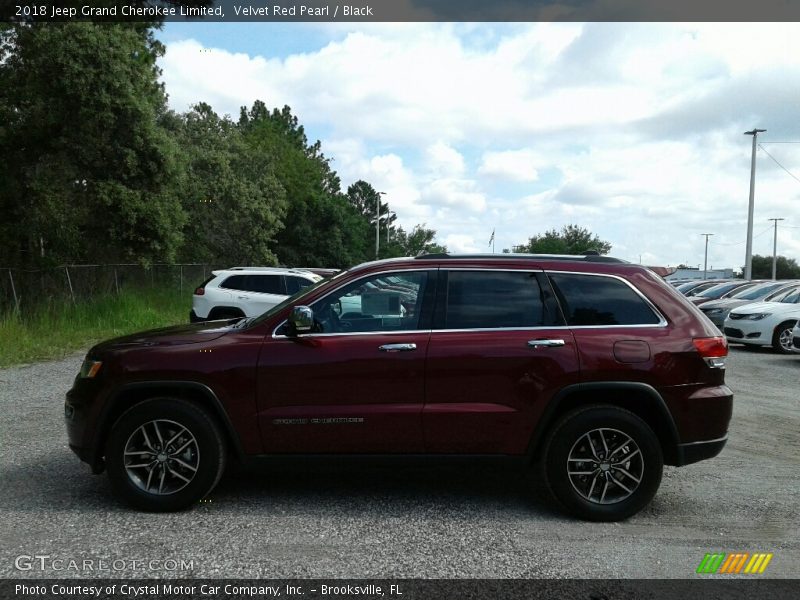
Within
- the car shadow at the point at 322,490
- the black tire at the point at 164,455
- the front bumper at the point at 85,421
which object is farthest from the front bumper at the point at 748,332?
the front bumper at the point at 85,421

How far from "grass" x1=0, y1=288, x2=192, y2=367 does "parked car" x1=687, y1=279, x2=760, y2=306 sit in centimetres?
1563

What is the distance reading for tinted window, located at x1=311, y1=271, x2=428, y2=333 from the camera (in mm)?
4926

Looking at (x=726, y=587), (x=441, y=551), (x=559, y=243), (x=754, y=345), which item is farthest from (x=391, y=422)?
(x=559, y=243)

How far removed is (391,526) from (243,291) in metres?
12.1

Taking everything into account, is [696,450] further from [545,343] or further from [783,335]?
[783,335]

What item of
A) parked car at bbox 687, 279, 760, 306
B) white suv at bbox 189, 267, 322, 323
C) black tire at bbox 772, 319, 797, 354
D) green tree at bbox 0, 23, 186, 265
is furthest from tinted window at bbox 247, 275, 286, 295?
parked car at bbox 687, 279, 760, 306

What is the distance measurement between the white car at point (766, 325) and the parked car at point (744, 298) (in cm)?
107

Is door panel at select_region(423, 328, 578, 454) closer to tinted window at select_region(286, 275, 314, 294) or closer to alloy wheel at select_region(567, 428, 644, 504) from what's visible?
alloy wheel at select_region(567, 428, 644, 504)

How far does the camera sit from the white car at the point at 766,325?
1532 cm

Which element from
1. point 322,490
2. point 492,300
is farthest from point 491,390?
point 322,490

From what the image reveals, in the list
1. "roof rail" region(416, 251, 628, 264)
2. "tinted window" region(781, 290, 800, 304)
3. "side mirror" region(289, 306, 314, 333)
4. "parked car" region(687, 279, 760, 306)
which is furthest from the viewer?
"parked car" region(687, 279, 760, 306)

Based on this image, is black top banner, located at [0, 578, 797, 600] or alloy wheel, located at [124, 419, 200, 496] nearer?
black top banner, located at [0, 578, 797, 600]

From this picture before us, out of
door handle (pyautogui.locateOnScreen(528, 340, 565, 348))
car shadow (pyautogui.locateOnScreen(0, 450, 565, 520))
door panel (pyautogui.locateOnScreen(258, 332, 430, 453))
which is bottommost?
car shadow (pyautogui.locateOnScreen(0, 450, 565, 520))

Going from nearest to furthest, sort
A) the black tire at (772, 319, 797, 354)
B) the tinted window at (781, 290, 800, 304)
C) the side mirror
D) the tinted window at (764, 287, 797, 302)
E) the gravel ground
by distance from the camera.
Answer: the gravel ground < the side mirror < the black tire at (772, 319, 797, 354) < the tinted window at (781, 290, 800, 304) < the tinted window at (764, 287, 797, 302)
